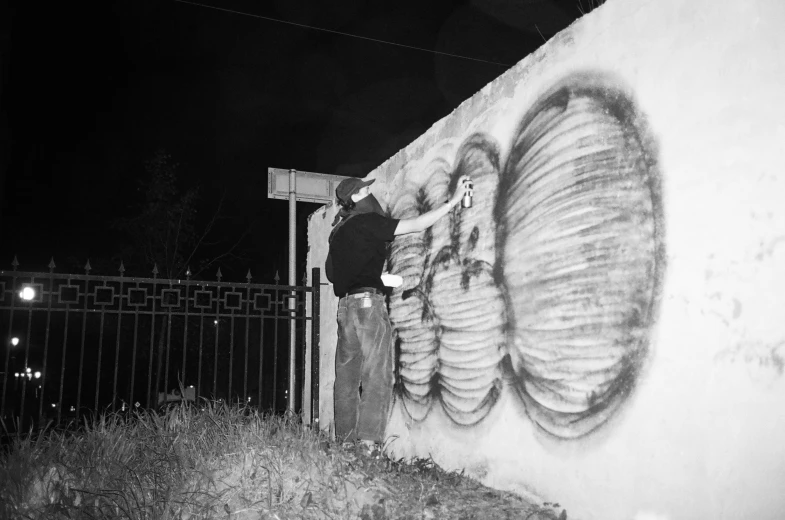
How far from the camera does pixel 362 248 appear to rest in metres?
3.67

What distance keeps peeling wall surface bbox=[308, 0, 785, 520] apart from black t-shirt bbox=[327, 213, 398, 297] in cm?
49

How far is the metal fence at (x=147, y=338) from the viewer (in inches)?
175

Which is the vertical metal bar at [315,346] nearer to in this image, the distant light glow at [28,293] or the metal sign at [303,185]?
the metal sign at [303,185]

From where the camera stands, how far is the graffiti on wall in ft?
7.92

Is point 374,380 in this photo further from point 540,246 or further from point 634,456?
point 634,456

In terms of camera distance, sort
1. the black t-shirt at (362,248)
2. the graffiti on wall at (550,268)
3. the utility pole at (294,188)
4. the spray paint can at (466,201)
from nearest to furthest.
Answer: the graffiti on wall at (550,268) → the spray paint can at (466,201) → the black t-shirt at (362,248) → the utility pole at (294,188)

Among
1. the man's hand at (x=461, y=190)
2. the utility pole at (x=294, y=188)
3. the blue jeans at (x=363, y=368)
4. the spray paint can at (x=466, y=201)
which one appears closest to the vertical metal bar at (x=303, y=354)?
the utility pole at (x=294, y=188)

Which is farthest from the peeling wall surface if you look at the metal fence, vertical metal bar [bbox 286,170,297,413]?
vertical metal bar [bbox 286,170,297,413]

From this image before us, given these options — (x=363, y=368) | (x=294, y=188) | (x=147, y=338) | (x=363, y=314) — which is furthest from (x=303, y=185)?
(x=147, y=338)

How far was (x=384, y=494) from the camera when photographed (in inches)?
113

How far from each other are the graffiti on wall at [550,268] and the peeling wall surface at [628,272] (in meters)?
0.01

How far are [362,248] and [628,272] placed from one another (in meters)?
1.75

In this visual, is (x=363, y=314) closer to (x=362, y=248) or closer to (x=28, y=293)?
(x=362, y=248)

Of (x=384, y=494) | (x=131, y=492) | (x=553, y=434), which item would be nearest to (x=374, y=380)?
(x=384, y=494)
